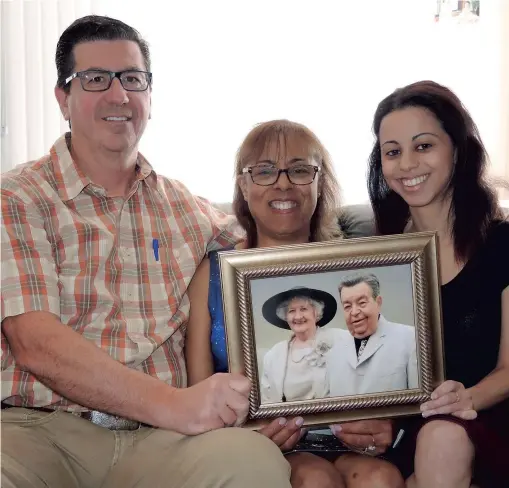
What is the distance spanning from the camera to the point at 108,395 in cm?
162

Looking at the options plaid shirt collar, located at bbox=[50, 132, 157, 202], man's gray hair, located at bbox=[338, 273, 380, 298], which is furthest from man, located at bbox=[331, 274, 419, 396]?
plaid shirt collar, located at bbox=[50, 132, 157, 202]

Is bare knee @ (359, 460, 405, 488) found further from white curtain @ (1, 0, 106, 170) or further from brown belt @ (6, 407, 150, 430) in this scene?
white curtain @ (1, 0, 106, 170)

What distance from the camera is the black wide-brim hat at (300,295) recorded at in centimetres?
166

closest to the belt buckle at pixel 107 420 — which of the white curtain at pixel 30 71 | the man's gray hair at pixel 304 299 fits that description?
the man's gray hair at pixel 304 299

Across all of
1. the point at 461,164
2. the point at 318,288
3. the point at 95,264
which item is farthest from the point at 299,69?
the point at 318,288

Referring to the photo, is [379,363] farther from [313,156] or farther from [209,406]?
[313,156]

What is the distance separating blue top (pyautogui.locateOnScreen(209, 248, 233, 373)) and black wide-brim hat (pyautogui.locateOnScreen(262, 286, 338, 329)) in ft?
0.80

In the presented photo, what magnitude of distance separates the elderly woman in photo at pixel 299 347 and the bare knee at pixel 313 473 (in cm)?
14

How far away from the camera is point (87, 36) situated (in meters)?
2.00

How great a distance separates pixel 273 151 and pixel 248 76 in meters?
1.70

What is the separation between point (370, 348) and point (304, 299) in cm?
17

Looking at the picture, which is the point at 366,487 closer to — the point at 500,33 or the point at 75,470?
the point at 75,470

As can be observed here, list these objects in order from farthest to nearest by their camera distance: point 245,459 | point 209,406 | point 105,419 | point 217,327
→ 1. point 217,327
2. point 105,419
3. point 209,406
4. point 245,459

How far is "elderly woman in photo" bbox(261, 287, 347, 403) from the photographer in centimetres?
164
